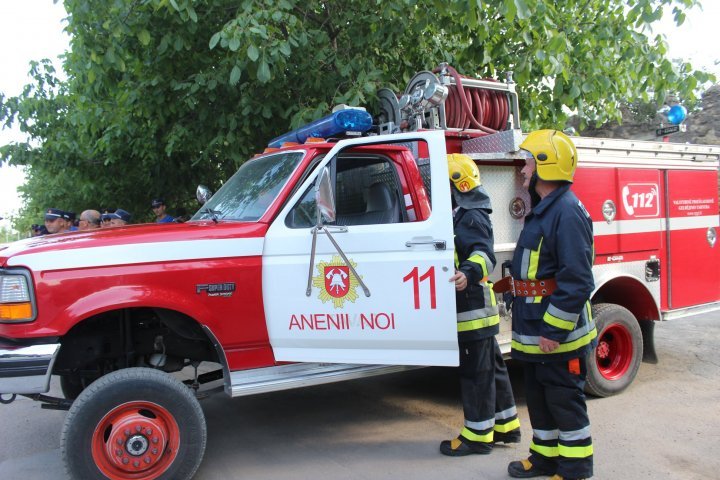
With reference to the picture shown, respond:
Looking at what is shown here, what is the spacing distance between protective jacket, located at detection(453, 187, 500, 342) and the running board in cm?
50

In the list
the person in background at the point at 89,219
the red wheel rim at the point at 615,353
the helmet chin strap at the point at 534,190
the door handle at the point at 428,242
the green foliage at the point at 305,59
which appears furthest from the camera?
the person in background at the point at 89,219

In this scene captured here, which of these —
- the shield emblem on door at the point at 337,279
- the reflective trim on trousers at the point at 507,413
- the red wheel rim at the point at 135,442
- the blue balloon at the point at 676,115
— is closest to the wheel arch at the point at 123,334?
the red wheel rim at the point at 135,442

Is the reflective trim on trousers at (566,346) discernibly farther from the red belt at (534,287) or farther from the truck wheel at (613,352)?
the truck wheel at (613,352)

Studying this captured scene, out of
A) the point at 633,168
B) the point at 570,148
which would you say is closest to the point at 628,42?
the point at 633,168

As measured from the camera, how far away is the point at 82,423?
10.5 feet

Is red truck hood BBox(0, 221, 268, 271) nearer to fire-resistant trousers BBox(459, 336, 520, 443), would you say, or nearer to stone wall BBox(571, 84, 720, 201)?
fire-resistant trousers BBox(459, 336, 520, 443)

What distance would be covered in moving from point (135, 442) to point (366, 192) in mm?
2298

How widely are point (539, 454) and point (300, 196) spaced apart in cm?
223

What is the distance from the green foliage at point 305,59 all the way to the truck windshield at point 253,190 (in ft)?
4.15

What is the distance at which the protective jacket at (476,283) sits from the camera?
385cm

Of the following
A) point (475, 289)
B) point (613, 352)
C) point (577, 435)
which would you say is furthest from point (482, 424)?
point (613, 352)

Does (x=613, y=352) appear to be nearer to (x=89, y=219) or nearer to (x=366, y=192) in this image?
(x=366, y=192)

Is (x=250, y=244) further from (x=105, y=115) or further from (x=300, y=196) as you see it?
(x=105, y=115)

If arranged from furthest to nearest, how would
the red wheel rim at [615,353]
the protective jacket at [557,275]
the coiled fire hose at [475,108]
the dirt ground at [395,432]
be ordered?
the red wheel rim at [615,353] < the coiled fire hose at [475,108] < the dirt ground at [395,432] < the protective jacket at [557,275]
